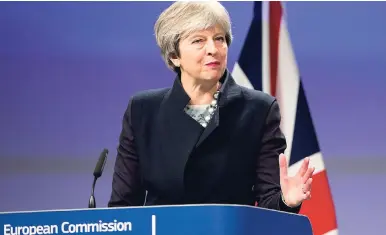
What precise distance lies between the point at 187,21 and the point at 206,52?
0.35 ft

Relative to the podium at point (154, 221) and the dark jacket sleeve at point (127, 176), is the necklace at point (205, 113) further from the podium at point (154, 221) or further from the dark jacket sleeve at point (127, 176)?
the podium at point (154, 221)

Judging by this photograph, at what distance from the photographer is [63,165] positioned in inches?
161

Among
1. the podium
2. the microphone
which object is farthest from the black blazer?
the podium

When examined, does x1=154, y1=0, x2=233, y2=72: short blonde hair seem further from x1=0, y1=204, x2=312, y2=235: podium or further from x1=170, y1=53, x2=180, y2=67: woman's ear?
x1=0, y1=204, x2=312, y2=235: podium

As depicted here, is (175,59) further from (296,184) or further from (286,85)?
(286,85)

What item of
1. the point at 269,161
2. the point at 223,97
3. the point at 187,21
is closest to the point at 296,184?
the point at 269,161

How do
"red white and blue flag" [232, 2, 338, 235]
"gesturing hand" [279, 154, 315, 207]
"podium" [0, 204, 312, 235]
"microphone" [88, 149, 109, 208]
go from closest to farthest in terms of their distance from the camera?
"podium" [0, 204, 312, 235] → "gesturing hand" [279, 154, 315, 207] → "microphone" [88, 149, 109, 208] → "red white and blue flag" [232, 2, 338, 235]

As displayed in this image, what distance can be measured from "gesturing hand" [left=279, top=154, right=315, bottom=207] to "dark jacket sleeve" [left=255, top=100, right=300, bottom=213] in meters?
0.18

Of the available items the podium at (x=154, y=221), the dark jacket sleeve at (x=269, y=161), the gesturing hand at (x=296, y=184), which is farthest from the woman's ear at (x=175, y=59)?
the podium at (x=154, y=221)

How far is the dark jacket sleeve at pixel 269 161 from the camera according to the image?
244cm

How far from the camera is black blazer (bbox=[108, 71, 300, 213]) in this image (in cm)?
244

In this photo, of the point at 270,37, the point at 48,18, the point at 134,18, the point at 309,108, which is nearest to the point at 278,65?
the point at 270,37

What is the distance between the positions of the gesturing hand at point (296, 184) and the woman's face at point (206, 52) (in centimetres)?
38

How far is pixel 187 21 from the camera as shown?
2443mm
